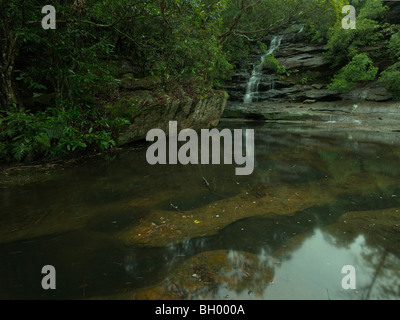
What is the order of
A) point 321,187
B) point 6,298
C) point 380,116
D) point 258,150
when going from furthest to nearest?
point 380,116, point 258,150, point 321,187, point 6,298

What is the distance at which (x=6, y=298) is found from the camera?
1.67m

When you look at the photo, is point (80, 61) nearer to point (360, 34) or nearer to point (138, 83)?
point (138, 83)

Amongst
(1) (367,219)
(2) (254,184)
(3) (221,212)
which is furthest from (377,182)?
(3) (221,212)

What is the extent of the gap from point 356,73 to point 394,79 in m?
2.12

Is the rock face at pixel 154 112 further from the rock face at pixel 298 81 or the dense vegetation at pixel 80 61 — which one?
the rock face at pixel 298 81

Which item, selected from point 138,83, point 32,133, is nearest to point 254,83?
point 138,83

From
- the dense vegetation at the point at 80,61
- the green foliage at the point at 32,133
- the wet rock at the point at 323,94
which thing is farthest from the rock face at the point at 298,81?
the green foliage at the point at 32,133

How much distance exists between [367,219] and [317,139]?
20.4 ft

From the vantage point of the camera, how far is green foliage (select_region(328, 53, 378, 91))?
543 inches

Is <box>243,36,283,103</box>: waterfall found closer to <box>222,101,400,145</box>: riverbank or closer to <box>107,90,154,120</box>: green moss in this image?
<box>222,101,400,145</box>: riverbank

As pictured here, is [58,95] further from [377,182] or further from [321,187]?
[377,182]

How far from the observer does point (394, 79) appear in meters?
12.5

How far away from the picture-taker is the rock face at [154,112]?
250 inches

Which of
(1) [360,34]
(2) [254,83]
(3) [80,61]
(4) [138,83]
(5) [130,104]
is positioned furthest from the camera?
(2) [254,83]
